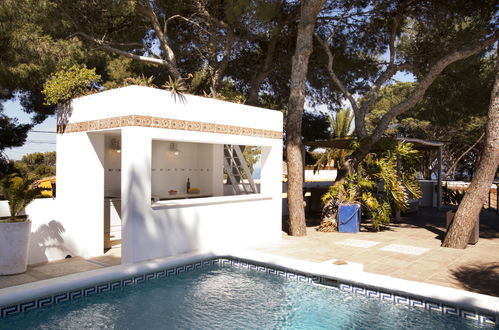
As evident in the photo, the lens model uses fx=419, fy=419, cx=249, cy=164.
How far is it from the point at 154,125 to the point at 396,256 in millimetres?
5178

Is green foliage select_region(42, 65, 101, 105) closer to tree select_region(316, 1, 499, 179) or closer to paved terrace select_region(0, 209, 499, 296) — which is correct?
paved terrace select_region(0, 209, 499, 296)

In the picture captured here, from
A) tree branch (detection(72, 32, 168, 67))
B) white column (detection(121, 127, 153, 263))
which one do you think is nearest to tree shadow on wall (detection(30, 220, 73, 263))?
white column (detection(121, 127, 153, 263))

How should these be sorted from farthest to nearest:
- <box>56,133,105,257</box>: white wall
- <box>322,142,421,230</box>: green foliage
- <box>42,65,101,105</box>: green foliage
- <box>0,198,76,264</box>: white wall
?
<box>322,142,421,230</box>: green foliage < <box>42,65,101,105</box>: green foliage < <box>56,133,105,257</box>: white wall < <box>0,198,76,264</box>: white wall

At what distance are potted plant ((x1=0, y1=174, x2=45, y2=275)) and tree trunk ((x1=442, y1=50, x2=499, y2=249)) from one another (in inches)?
320

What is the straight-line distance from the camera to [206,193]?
11453 millimetres

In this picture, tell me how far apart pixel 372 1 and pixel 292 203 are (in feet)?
25.2

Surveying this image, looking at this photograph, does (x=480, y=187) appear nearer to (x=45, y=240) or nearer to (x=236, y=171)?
(x=236, y=171)

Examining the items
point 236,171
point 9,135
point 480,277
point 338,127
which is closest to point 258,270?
point 480,277

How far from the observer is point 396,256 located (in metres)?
8.09

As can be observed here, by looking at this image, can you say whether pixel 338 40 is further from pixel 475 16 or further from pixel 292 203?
pixel 292 203

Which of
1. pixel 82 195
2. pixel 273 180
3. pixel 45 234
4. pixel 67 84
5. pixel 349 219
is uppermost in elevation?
pixel 67 84

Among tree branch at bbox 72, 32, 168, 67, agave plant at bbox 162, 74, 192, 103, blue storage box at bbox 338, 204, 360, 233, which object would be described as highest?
tree branch at bbox 72, 32, 168, 67

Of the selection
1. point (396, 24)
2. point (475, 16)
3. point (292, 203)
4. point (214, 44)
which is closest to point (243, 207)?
point (292, 203)

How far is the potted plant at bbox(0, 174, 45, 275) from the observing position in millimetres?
6453
